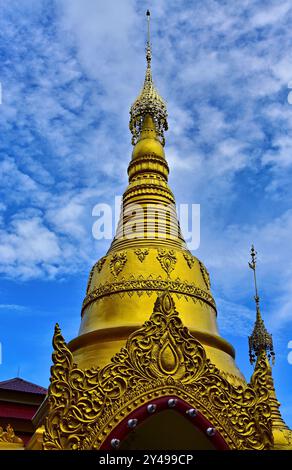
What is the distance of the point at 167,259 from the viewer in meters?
10.6

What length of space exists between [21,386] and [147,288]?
5.27 metres

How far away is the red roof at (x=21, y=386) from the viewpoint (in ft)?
42.0

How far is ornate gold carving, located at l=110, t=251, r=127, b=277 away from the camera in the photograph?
1053 centimetres

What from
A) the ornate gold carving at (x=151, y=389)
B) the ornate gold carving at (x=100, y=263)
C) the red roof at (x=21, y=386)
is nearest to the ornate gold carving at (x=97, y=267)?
the ornate gold carving at (x=100, y=263)

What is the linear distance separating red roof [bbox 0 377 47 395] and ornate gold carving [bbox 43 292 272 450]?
21.7 feet

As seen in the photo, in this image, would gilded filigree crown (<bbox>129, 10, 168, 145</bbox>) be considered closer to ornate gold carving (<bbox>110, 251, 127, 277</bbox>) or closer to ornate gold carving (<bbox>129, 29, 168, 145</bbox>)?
ornate gold carving (<bbox>129, 29, 168, 145</bbox>)

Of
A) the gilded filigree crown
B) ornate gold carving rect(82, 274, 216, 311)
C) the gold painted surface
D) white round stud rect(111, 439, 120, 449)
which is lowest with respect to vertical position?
white round stud rect(111, 439, 120, 449)

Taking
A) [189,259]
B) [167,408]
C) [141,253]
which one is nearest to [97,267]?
[141,253]

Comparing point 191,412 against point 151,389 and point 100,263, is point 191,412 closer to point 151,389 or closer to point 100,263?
point 151,389

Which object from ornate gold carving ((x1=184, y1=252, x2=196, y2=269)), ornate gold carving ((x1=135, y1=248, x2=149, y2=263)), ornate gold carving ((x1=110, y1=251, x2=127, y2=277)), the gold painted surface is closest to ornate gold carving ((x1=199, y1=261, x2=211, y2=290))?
ornate gold carving ((x1=184, y1=252, x2=196, y2=269))

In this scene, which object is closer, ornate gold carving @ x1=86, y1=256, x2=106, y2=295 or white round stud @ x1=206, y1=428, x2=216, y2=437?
white round stud @ x1=206, y1=428, x2=216, y2=437
